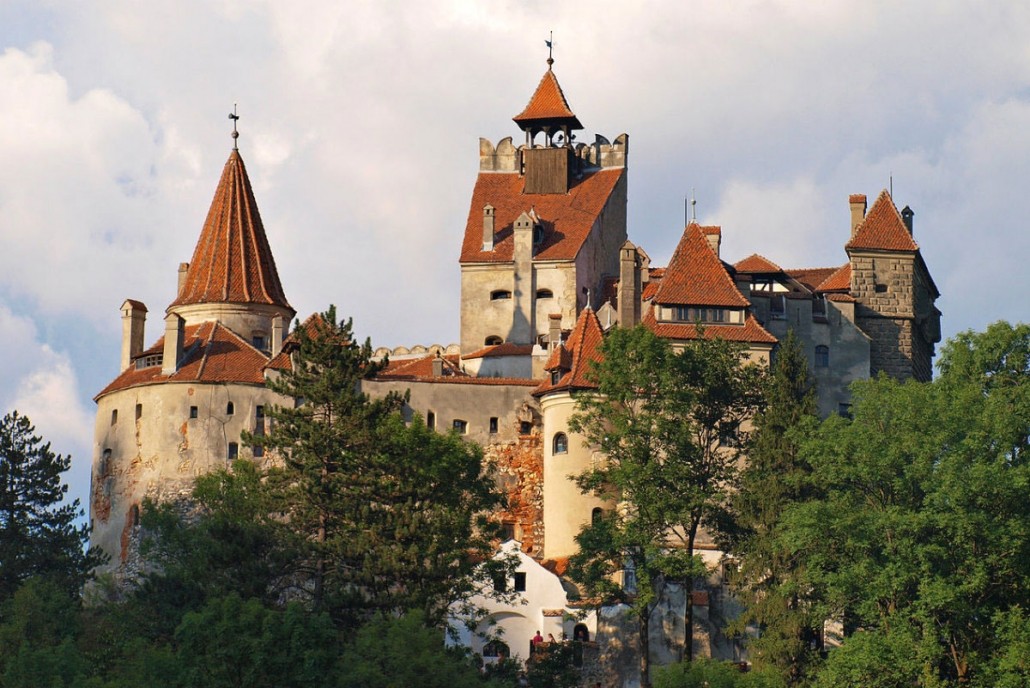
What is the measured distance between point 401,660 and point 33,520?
18808 mm

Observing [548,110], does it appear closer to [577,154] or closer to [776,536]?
[577,154]

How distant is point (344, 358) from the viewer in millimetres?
72562

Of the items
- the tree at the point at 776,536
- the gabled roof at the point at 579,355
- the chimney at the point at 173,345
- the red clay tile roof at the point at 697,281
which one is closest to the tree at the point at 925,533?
the tree at the point at 776,536

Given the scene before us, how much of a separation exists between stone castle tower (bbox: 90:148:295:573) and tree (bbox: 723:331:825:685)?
1959cm

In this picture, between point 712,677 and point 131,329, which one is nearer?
point 712,677

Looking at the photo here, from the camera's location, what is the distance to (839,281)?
8794cm

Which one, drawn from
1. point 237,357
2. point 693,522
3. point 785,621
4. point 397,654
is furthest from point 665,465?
point 237,357

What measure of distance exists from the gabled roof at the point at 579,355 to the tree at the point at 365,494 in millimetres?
7784

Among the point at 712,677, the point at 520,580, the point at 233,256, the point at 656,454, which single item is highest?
the point at 233,256

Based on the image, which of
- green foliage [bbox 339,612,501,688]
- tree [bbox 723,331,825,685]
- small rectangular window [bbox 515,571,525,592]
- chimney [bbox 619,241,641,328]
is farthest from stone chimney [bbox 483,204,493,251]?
green foliage [bbox 339,612,501,688]

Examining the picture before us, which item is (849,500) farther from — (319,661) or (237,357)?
(237,357)

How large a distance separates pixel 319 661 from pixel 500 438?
20.1 m

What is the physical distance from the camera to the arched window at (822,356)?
85.1 meters

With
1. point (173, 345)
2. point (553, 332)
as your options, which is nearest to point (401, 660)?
point (173, 345)
